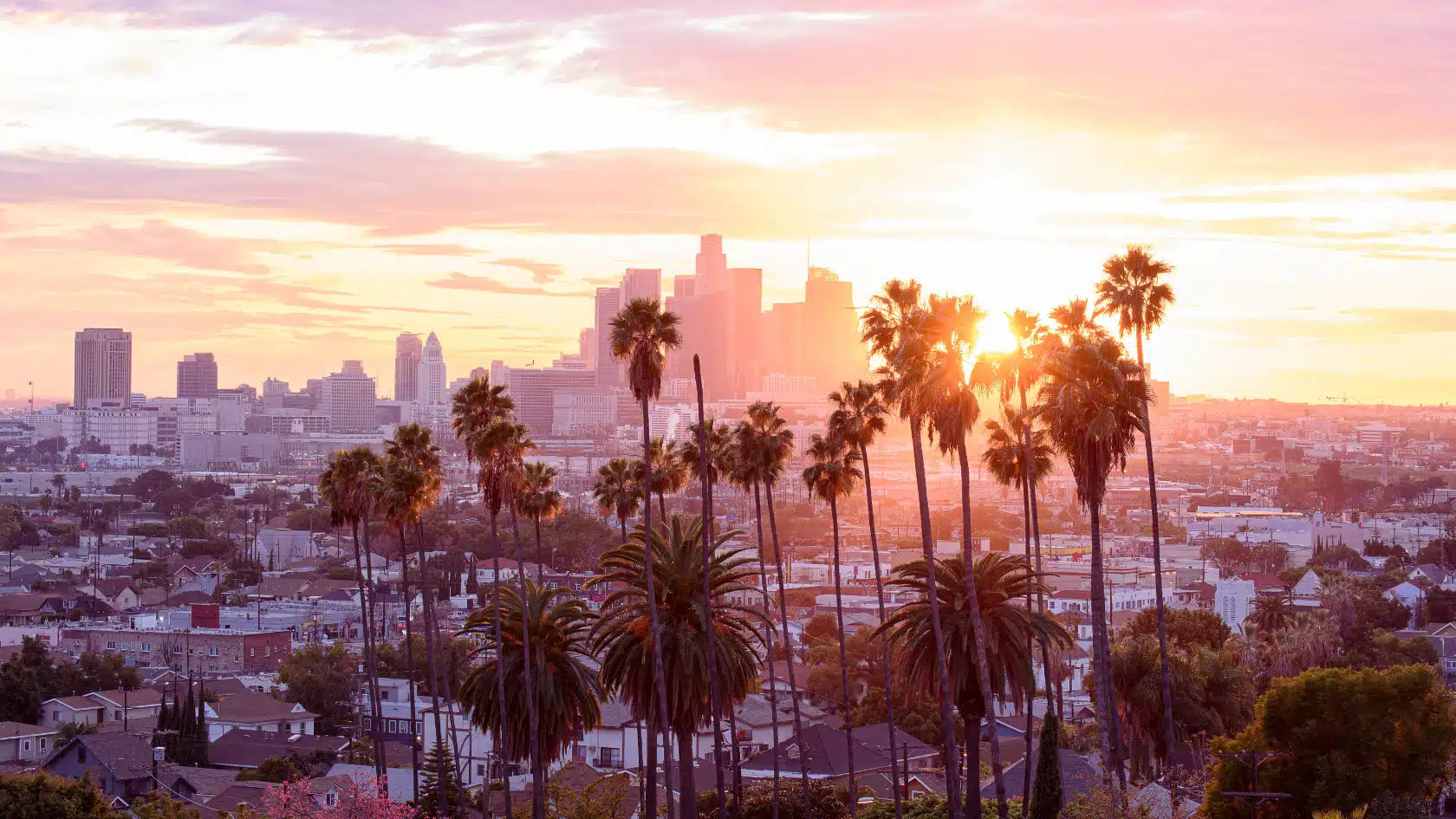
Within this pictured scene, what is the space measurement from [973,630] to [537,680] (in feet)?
37.5

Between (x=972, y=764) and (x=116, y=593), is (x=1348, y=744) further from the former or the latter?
(x=116, y=593)

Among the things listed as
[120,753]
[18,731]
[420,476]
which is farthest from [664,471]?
[18,731]

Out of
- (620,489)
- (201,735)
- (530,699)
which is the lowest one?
(201,735)

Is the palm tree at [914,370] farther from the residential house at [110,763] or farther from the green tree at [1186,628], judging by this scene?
the residential house at [110,763]

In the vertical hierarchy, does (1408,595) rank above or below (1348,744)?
below

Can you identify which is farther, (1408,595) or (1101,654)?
(1408,595)

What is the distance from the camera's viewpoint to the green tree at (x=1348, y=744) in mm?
36906

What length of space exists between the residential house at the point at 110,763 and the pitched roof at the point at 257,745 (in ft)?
17.7

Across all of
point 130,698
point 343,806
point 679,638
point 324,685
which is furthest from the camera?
point 324,685

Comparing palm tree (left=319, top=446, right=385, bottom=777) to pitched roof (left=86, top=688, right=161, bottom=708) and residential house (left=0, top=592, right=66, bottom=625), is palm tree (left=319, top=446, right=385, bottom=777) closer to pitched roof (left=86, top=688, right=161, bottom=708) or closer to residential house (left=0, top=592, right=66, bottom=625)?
pitched roof (left=86, top=688, right=161, bottom=708)

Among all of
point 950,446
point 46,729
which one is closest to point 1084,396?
point 950,446

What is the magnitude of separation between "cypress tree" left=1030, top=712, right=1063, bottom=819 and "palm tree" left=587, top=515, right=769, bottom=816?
23.4 feet

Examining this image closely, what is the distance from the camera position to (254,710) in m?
78.0

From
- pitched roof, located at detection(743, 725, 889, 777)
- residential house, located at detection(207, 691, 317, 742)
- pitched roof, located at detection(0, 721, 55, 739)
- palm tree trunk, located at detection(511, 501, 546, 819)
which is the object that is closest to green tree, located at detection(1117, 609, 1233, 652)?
pitched roof, located at detection(743, 725, 889, 777)
